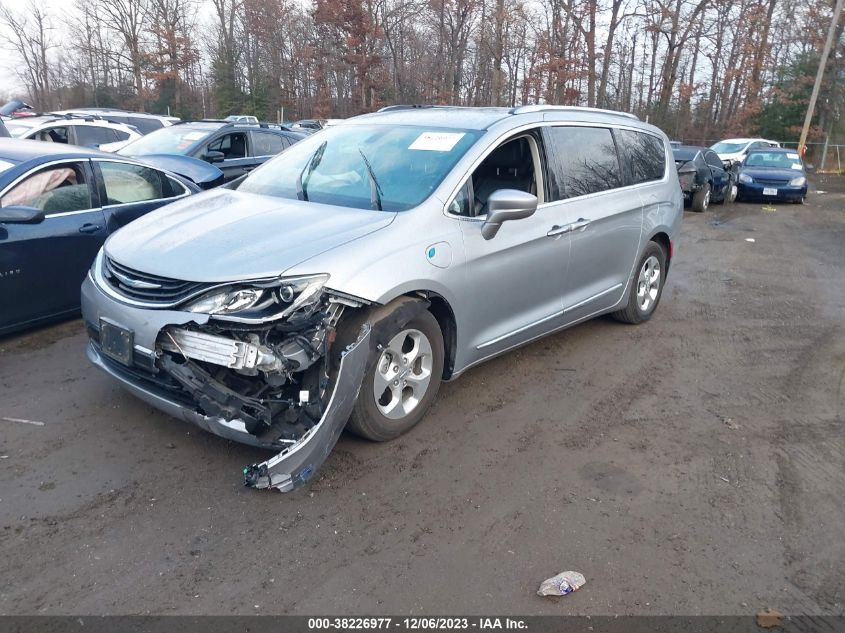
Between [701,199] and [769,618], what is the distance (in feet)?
49.2

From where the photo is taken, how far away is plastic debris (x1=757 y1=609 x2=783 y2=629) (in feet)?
8.63

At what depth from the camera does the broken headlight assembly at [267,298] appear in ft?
10.6

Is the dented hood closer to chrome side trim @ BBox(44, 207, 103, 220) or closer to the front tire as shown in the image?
the front tire

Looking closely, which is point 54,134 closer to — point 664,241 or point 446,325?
point 664,241

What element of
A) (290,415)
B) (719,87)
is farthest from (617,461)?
(719,87)

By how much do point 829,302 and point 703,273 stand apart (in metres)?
1.75

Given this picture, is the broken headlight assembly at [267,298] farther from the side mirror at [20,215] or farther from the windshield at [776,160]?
the windshield at [776,160]

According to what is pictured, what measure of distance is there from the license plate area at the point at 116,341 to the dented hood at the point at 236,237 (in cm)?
34

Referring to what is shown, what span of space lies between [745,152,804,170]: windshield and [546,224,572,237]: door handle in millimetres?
16774

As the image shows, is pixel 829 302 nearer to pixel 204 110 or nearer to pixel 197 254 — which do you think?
pixel 197 254

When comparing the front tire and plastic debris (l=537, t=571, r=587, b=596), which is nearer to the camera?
plastic debris (l=537, t=571, r=587, b=596)

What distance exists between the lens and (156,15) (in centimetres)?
4531

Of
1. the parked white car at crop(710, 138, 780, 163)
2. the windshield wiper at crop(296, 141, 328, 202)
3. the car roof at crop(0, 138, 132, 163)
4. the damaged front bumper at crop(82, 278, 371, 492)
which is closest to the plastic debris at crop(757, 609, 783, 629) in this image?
the damaged front bumper at crop(82, 278, 371, 492)

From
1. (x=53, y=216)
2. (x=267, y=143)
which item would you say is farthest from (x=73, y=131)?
(x=53, y=216)
